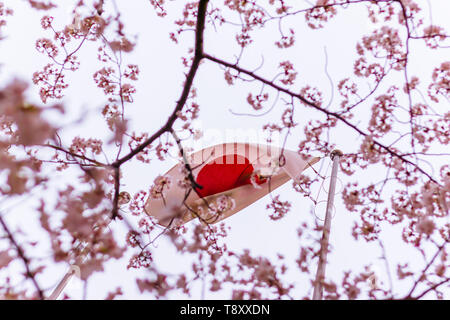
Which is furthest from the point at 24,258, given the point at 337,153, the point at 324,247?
the point at 337,153

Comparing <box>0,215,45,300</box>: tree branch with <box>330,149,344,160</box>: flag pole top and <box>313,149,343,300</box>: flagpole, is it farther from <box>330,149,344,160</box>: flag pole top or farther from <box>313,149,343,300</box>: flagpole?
<box>330,149,344,160</box>: flag pole top

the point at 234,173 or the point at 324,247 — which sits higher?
the point at 234,173

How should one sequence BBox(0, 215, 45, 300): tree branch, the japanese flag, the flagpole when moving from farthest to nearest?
the japanese flag
the flagpole
BBox(0, 215, 45, 300): tree branch

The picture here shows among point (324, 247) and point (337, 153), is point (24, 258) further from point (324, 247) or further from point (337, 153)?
point (337, 153)

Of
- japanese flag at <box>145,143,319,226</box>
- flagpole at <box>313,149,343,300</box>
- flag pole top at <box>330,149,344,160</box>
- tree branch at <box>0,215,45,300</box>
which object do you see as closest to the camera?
tree branch at <box>0,215,45,300</box>

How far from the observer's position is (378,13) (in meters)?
3.79

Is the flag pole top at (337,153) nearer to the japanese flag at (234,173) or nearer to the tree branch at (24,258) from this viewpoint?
the japanese flag at (234,173)

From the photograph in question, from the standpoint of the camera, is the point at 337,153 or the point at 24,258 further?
the point at 337,153

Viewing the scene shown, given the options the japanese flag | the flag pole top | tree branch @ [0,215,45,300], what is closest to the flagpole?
the flag pole top

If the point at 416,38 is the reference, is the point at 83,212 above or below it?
below
